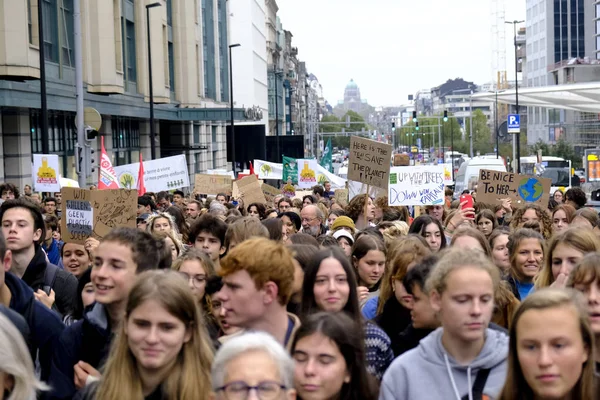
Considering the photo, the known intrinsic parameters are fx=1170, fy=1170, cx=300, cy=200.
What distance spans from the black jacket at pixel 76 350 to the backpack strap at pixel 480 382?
1.72m

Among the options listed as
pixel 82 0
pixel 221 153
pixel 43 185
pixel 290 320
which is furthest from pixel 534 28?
pixel 290 320

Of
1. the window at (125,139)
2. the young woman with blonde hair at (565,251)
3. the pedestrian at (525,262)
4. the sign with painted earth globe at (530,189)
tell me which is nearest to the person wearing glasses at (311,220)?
the sign with painted earth globe at (530,189)

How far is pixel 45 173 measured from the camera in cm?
2083

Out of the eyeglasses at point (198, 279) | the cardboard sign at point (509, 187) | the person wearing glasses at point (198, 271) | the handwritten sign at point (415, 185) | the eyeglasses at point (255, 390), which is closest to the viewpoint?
the eyeglasses at point (255, 390)

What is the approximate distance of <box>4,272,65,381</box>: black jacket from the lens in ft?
19.2

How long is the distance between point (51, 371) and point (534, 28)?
15785 centimetres

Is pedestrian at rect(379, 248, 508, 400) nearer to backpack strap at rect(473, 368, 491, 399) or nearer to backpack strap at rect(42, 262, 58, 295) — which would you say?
backpack strap at rect(473, 368, 491, 399)

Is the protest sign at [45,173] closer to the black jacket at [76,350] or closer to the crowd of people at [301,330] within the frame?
the crowd of people at [301,330]

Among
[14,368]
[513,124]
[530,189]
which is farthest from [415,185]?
[513,124]

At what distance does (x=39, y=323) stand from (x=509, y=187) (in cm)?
1232

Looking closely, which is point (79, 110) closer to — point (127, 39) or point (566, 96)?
point (127, 39)

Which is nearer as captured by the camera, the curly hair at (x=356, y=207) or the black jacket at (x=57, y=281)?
the black jacket at (x=57, y=281)

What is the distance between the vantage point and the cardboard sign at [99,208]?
11.2m

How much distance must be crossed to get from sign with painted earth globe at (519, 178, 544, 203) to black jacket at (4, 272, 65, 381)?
12204mm
